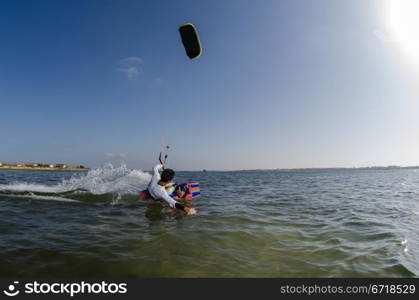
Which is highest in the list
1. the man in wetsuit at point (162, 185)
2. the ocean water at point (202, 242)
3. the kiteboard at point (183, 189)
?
the man in wetsuit at point (162, 185)

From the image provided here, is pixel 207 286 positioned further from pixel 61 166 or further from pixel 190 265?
pixel 61 166

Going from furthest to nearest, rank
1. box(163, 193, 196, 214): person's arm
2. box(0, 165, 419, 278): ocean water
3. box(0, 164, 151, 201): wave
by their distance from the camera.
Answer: box(0, 164, 151, 201): wave, box(163, 193, 196, 214): person's arm, box(0, 165, 419, 278): ocean water

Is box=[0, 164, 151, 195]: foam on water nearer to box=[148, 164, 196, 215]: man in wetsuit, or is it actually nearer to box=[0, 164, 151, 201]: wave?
box=[0, 164, 151, 201]: wave

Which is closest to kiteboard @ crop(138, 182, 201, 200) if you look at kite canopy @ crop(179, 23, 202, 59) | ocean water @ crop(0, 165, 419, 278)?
ocean water @ crop(0, 165, 419, 278)

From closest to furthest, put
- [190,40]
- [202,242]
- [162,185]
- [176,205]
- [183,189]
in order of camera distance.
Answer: [202,242] → [190,40] → [176,205] → [162,185] → [183,189]

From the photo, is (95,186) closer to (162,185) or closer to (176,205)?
(162,185)

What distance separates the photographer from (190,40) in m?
8.27

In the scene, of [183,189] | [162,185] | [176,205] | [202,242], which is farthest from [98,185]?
[202,242]

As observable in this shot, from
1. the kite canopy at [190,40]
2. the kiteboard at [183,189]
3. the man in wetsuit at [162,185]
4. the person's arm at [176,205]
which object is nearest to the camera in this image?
the kite canopy at [190,40]

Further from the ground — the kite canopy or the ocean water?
the kite canopy

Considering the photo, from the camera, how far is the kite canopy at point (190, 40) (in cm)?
818

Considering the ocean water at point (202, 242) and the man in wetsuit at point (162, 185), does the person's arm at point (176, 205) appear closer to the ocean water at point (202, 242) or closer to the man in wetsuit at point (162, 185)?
the man in wetsuit at point (162, 185)

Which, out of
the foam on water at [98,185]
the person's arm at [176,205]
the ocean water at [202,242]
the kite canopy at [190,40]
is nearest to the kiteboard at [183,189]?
the ocean water at [202,242]

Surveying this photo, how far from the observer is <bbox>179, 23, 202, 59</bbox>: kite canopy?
8180mm
